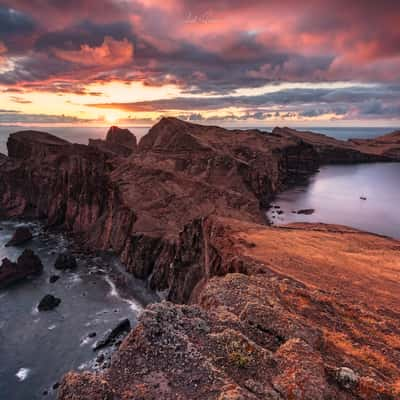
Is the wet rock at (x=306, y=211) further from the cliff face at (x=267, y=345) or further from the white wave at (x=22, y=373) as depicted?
the white wave at (x=22, y=373)

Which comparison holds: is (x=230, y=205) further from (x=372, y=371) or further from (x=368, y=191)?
(x=368, y=191)

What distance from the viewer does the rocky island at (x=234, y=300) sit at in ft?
31.9

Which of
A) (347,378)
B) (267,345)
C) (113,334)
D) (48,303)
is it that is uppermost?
(267,345)

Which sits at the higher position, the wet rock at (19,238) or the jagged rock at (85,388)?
the jagged rock at (85,388)

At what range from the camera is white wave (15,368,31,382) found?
32.5 m

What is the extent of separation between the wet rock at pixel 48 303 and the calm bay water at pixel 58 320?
0.72 meters

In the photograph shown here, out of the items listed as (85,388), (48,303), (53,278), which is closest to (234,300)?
(85,388)

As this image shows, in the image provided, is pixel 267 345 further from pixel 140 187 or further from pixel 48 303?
pixel 140 187

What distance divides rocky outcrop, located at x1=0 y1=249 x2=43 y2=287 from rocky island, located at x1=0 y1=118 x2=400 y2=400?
42.6ft

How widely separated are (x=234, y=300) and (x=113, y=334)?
28.4m

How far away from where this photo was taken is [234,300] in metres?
15.4

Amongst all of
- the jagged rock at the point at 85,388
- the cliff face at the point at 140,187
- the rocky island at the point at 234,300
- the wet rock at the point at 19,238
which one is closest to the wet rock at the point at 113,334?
the rocky island at the point at 234,300

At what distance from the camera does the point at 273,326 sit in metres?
12.7

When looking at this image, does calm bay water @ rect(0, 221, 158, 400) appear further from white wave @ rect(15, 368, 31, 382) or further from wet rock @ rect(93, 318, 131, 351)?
wet rock @ rect(93, 318, 131, 351)
